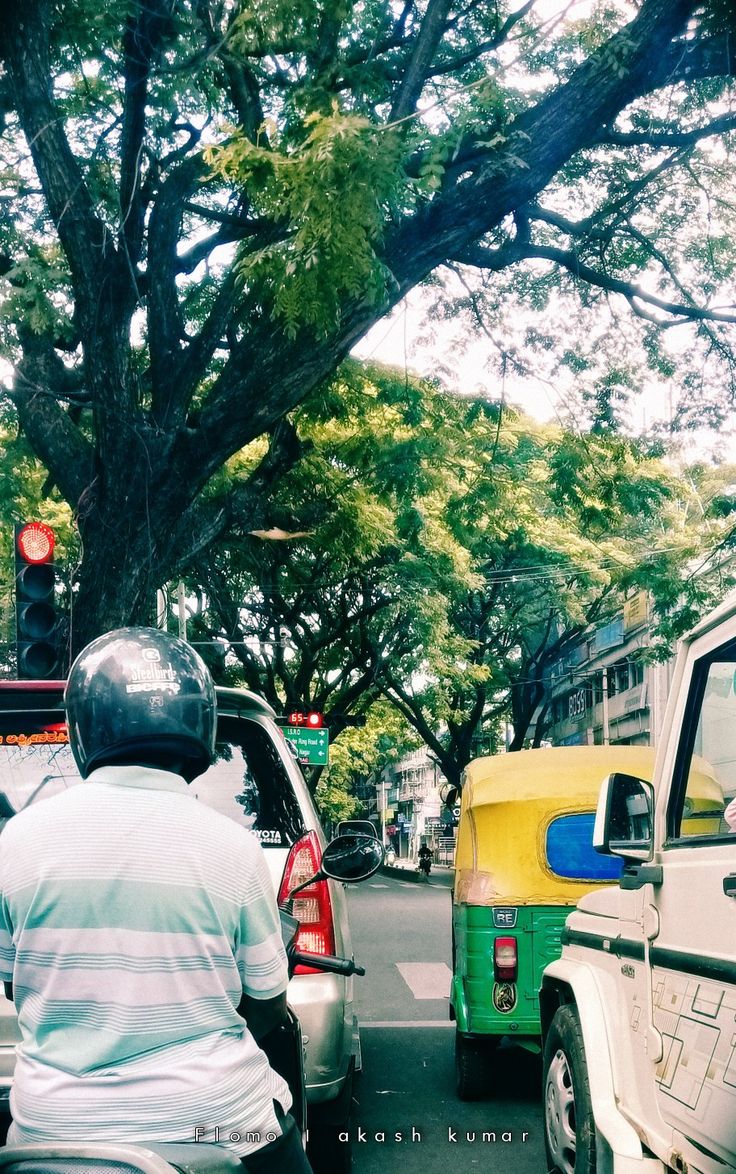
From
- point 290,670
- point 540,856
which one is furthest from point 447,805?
point 290,670

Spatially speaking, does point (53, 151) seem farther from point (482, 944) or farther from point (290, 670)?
point (290, 670)

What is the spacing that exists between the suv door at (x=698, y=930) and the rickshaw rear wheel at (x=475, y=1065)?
3354mm

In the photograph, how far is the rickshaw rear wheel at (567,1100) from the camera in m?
3.62

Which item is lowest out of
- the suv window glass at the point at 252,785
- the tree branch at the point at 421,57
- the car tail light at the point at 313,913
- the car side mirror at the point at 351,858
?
the car tail light at the point at 313,913

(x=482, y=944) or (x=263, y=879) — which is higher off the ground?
(x=263, y=879)

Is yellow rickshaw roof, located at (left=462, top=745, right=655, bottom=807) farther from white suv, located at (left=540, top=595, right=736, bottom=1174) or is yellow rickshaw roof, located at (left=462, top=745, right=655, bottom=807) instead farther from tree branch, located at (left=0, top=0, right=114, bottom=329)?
tree branch, located at (left=0, top=0, right=114, bottom=329)

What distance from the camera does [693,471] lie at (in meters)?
14.4

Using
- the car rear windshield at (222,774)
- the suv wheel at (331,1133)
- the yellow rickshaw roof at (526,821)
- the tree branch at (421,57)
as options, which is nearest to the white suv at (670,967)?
the suv wheel at (331,1133)

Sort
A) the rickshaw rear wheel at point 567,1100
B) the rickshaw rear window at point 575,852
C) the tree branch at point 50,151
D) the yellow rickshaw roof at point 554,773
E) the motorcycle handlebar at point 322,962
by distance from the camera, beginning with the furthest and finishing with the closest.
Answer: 1. the tree branch at point 50,151
2. the yellow rickshaw roof at point 554,773
3. the rickshaw rear window at point 575,852
4. the rickshaw rear wheel at point 567,1100
5. the motorcycle handlebar at point 322,962

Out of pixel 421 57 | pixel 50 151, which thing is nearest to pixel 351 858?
pixel 421 57

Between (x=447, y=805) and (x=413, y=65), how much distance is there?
6198 mm

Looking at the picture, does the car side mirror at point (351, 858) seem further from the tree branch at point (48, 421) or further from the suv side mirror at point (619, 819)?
the tree branch at point (48, 421)

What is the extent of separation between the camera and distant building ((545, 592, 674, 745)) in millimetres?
39656

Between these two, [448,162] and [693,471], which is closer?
[448,162]
